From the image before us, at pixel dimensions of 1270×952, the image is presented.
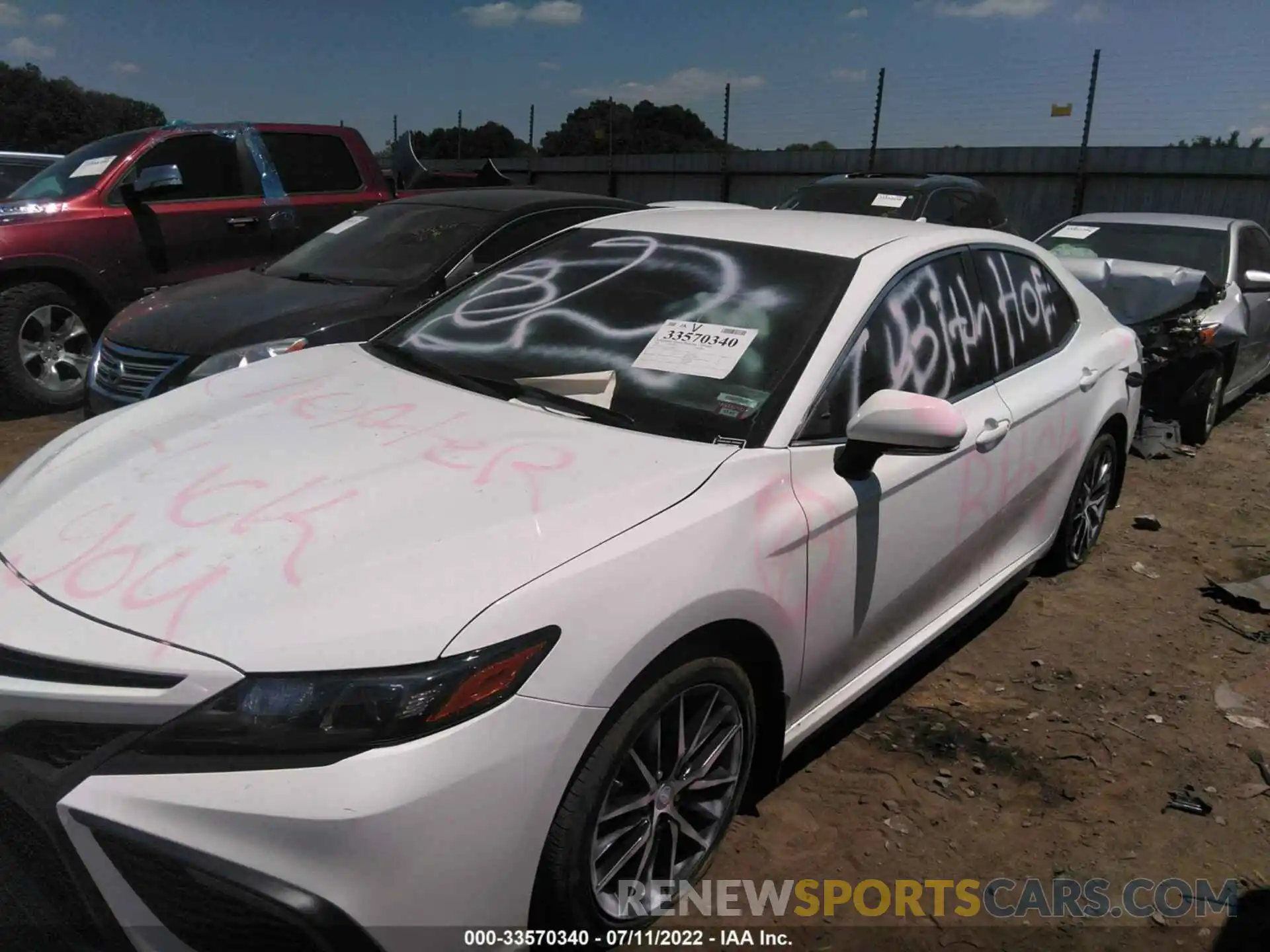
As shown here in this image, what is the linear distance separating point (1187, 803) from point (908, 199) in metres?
6.79

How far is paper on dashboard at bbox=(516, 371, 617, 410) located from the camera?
2.56 metres

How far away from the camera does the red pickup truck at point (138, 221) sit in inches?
249

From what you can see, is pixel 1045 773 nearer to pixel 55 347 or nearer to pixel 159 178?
pixel 159 178

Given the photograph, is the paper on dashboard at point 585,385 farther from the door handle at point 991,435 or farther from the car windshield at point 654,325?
the door handle at point 991,435

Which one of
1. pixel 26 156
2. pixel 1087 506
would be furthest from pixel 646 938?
pixel 26 156

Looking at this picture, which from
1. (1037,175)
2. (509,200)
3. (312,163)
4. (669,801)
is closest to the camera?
(669,801)

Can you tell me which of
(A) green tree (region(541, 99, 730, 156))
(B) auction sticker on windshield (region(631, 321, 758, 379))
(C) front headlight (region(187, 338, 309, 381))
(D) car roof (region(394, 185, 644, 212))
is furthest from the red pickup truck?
(A) green tree (region(541, 99, 730, 156))

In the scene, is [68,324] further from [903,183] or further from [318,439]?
[903,183]

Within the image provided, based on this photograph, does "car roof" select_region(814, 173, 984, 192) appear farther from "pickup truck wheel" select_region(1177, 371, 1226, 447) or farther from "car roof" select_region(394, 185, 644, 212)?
"car roof" select_region(394, 185, 644, 212)

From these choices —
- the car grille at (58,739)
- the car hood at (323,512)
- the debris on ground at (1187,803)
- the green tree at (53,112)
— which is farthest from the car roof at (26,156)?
the green tree at (53,112)

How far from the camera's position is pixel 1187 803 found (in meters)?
2.82

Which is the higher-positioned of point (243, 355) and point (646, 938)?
point (243, 355)

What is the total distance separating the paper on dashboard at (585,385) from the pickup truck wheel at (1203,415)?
17.7 feet

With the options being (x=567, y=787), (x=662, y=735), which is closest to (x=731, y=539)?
(x=662, y=735)
